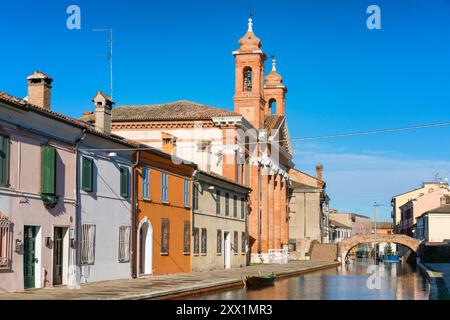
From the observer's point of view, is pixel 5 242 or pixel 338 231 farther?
pixel 338 231

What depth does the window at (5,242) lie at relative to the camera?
2211cm

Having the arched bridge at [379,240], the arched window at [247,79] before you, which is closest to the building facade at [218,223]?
the arched window at [247,79]

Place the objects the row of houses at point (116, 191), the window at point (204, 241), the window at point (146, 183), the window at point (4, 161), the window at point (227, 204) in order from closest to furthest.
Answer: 1. the window at point (4, 161)
2. the row of houses at point (116, 191)
3. the window at point (146, 183)
4. the window at point (204, 241)
5. the window at point (227, 204)

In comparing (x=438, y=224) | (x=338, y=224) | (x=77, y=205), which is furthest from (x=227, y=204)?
(x=338, y=224)

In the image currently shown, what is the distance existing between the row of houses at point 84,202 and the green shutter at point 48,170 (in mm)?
32

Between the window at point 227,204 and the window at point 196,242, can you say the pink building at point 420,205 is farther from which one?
the window at point 196,242

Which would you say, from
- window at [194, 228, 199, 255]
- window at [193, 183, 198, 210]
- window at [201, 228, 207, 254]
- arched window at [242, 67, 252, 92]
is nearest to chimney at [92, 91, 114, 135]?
window at [193, 183, 198, 210]

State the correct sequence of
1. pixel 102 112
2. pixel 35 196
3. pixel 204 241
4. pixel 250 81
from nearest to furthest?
pixel 35 196 < pixel 102 112 < pixel 204 241 < pixel 250 81

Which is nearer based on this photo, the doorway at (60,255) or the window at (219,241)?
the doorway at (60,255)

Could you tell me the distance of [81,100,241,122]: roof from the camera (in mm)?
53847

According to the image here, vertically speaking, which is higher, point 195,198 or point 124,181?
point 124,181

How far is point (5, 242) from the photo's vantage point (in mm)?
22281

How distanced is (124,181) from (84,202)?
3567 mm

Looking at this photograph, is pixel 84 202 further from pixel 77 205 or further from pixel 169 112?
pixel 169 112
